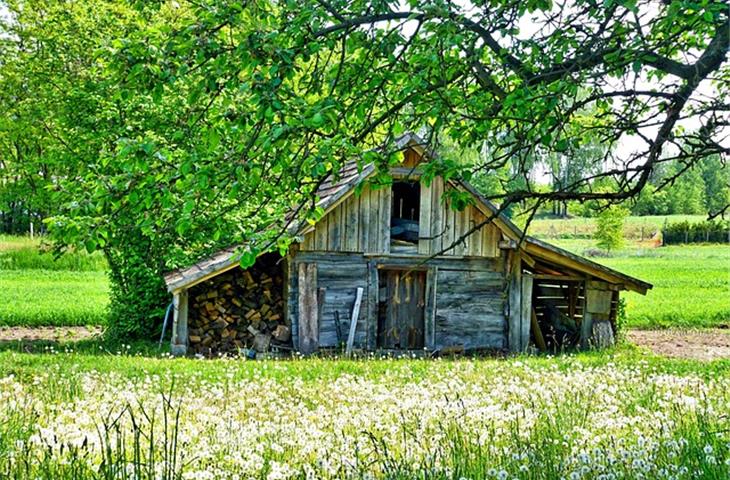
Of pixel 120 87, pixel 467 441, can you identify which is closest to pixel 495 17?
pixel 120 87

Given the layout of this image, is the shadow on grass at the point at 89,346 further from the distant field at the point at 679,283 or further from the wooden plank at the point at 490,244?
the distant field at the point at 679,283

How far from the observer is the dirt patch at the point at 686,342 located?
61.5 ft

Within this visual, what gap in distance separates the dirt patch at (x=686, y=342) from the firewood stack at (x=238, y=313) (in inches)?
386

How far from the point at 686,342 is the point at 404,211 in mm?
8894

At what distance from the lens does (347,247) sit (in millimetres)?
17750

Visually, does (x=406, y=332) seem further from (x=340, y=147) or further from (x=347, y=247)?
(x=340, y=147)

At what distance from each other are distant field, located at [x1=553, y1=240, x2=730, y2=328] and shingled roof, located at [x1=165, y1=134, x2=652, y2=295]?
6.20 metres

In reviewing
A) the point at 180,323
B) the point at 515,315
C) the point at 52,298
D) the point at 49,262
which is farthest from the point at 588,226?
the point at 180,323

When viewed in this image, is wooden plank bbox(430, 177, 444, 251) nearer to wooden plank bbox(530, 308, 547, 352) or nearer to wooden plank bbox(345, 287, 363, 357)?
wooden plank bbox(345, 287, 363, 357)

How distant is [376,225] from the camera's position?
17938 millimetres

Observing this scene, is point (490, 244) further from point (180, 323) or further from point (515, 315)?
point (180, 323)

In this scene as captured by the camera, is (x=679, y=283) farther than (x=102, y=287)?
Yes

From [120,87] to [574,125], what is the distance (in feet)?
13.8

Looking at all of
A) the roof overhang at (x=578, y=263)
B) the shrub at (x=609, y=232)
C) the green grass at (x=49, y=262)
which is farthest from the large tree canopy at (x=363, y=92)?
the shrub at (x=609, y=232)
